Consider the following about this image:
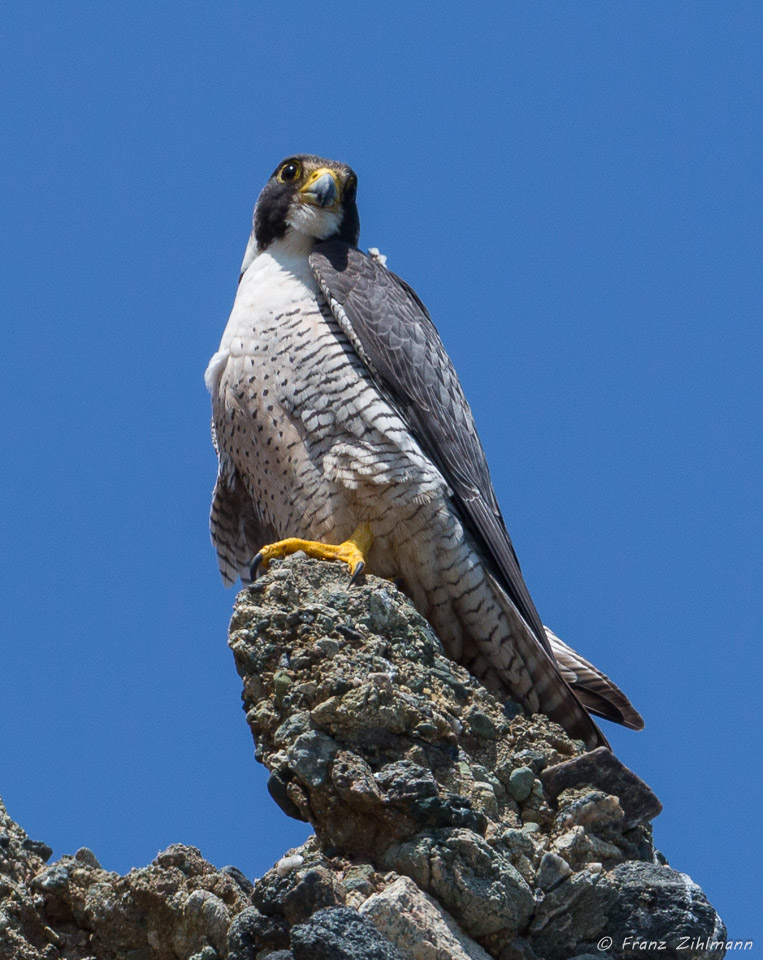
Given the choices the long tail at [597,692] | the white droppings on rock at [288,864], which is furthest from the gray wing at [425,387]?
the white droppings on rock at [288,864]

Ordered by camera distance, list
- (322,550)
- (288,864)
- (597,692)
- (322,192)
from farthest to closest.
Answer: (322,192) < (597,692) < (322,550) < (288,864)

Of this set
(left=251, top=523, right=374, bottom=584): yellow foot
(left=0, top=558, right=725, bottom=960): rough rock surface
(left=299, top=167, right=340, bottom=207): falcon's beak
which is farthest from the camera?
(left=299, top=167, right=340, bottom=207): falcon's beak

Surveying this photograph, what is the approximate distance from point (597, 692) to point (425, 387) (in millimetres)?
1750

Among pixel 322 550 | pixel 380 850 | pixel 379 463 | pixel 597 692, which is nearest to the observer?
pixel 380 850

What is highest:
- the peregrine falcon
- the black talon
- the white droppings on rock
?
the peregrine falcon

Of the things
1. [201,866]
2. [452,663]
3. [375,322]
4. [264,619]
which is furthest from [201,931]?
[375,322]

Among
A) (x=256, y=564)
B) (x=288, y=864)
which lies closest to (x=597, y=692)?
(x=256, y=564)

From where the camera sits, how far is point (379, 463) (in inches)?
258

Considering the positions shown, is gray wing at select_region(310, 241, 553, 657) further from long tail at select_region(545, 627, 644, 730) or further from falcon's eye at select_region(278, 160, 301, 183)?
falcon's eye at select_region(278, 160, 301, 183)

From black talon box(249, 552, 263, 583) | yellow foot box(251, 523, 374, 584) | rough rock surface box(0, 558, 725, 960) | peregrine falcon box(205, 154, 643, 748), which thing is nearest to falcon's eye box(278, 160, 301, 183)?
peregrine falcon box(205, 154, 643, 748)

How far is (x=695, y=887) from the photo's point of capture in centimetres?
540

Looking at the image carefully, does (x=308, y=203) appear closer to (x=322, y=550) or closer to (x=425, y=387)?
(x=425, y=387)

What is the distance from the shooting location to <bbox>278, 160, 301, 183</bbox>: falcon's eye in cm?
815

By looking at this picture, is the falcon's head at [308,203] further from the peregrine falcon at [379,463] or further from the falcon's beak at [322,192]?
the peregrine falcon at [379,463]
